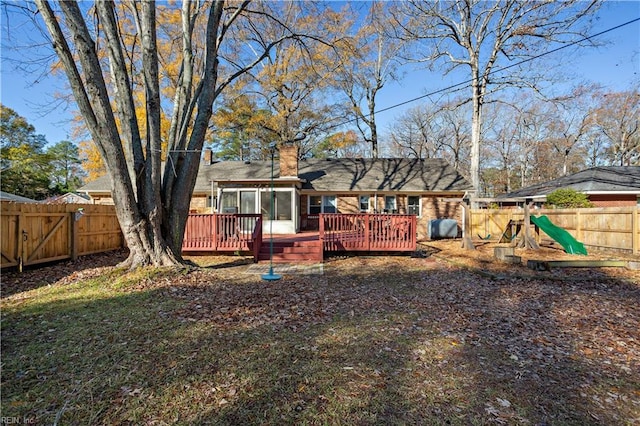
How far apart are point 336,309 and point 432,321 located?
4.81ft

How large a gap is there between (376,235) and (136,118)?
7.43m

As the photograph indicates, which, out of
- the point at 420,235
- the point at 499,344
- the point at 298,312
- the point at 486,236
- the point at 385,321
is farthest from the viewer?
the point at 420,235

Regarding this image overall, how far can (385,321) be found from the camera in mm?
4477

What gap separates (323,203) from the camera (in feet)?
54.8

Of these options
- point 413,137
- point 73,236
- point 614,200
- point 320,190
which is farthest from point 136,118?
point 413,137

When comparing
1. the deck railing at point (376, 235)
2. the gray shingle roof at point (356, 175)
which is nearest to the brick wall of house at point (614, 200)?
the gray shingle roof at point (356, 175)

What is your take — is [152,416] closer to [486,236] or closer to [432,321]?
[432,321]

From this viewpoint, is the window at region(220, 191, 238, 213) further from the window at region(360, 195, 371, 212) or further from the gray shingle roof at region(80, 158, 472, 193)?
the window at region(360, 195, 371, 212)

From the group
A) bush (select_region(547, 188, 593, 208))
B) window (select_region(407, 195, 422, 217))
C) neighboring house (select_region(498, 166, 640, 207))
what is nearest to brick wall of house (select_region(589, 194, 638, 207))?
neighboring house (select_region(498, 166, 640, 207))

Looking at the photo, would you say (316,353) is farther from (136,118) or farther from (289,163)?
(289,163)

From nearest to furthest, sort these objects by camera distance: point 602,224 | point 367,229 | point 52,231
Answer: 1. point 52,231
2. point 367,229
3. point 602,224

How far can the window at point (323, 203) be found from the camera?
656 inches

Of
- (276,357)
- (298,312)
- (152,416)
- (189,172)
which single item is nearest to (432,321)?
(298,312)

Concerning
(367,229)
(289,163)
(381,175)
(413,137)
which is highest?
(413,137)
